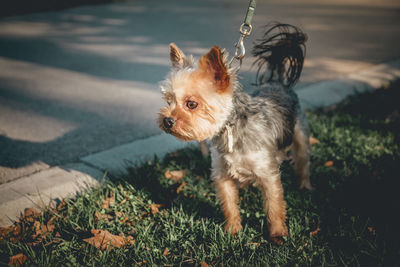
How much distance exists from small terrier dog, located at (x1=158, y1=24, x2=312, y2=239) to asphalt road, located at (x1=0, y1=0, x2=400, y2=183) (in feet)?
6.19

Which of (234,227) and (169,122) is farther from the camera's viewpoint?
(234,227)

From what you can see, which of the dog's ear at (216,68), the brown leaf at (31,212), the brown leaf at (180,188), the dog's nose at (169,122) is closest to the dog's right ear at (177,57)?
the dog's ear at (216,68)

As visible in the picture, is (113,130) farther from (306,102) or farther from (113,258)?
(306,102)

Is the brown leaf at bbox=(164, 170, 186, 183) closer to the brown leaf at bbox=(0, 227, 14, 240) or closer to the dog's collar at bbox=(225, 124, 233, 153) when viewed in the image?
the dog's collar at bbox=(225, 124, 233, 153)

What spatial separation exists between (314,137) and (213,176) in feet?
7.26

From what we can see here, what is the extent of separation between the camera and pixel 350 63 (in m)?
7.88

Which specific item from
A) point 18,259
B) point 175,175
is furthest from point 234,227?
point 18,259

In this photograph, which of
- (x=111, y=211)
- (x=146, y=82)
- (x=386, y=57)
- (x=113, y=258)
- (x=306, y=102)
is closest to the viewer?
(x=113, y=258)

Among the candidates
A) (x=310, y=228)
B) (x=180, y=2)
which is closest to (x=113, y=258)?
(x=310, y=228)

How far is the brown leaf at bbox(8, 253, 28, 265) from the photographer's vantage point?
2.40 meters

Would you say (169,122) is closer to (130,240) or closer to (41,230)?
(130,240)

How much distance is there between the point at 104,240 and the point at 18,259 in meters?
0.62

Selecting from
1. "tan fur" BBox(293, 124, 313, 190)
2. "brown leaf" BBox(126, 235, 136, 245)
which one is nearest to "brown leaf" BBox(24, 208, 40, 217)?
"brown leaf" BBox(126, 235, 136, 245)

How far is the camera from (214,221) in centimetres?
301
